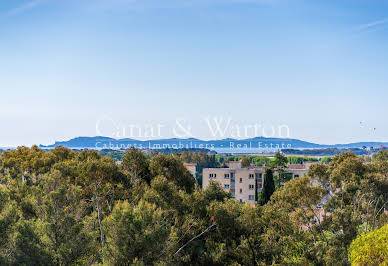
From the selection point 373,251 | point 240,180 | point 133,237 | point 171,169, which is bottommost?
point 240,180

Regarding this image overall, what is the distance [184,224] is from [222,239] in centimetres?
215

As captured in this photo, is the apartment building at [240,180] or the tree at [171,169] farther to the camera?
the apartment building at [240,180]

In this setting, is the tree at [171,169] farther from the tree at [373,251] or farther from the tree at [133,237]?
the tree at [373,251]

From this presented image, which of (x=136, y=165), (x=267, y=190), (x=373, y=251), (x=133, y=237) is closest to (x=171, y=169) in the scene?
(x=136, y=165)

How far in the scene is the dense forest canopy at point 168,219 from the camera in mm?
12984

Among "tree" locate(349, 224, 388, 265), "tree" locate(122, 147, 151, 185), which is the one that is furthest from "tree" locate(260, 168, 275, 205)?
"tree" locate(349, 224, 388, 265)

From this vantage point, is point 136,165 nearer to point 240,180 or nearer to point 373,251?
point 373,251

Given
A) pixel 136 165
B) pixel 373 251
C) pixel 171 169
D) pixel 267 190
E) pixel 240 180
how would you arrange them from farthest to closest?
pixel 240 180 → pixel 267 190 → pixel 136 165 → pixel 171 169 → pixel 373 251

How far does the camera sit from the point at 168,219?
17375mm

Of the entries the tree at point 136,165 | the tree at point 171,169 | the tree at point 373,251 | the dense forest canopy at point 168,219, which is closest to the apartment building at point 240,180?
the dense forest canopy at point 168,219

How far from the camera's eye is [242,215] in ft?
59.8

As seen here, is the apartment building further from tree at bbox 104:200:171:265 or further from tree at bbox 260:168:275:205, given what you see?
tree at bbox 104:200:171:265

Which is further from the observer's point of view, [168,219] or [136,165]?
[136,165]

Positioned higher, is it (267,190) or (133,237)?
(133,237)
